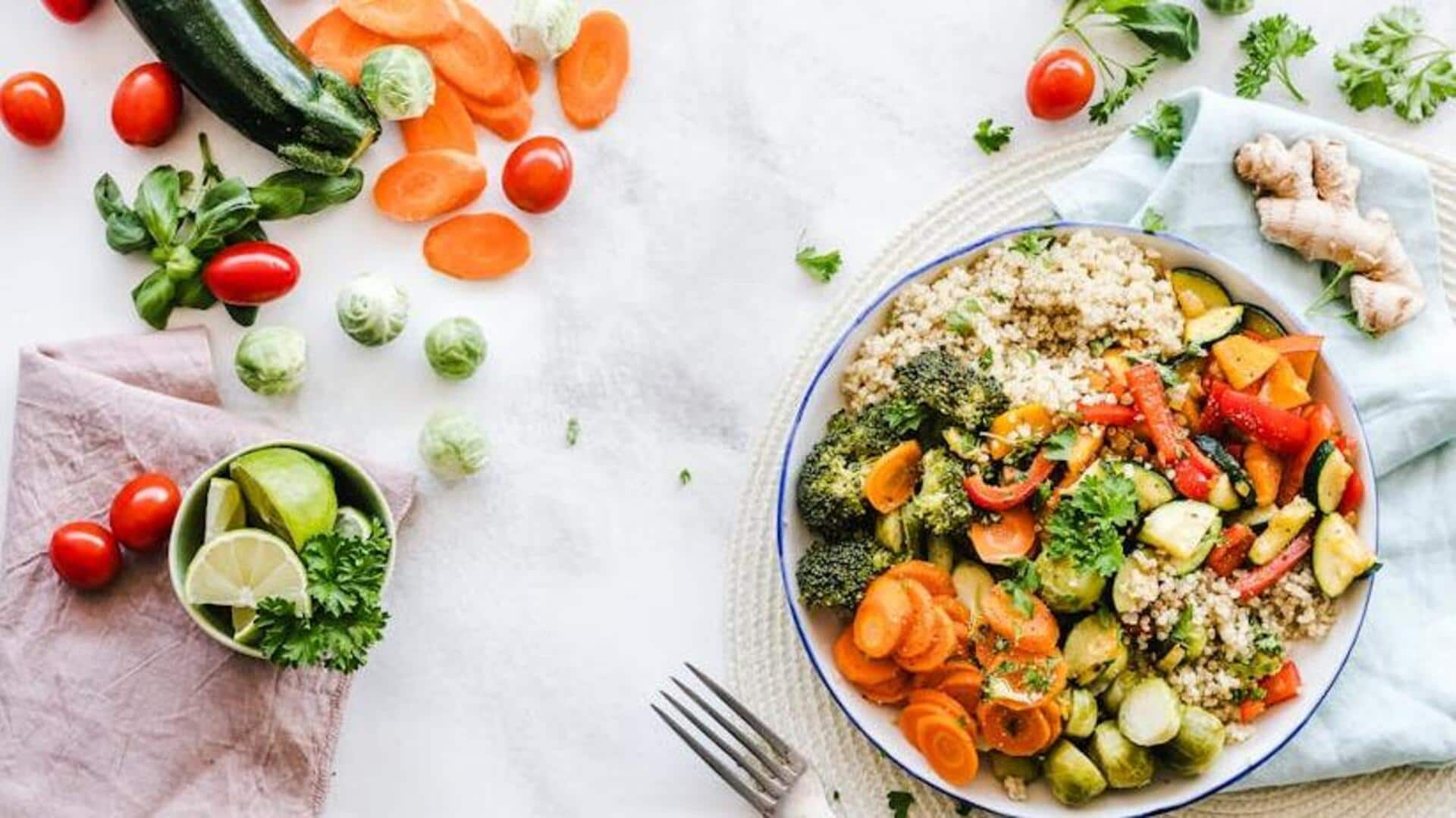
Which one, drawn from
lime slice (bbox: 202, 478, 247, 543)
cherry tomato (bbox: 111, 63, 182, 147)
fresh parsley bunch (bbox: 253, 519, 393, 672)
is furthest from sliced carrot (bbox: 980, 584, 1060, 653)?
cherry tomato (bbox: 111, 63, 182, 147)

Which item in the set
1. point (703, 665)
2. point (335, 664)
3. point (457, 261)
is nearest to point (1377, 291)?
point (703, 665)

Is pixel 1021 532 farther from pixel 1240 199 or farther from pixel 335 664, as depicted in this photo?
pixel 335 664

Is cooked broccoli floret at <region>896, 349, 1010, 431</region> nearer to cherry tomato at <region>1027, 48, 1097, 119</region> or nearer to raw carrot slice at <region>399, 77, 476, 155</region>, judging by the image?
cherry tomato at <region>1027, 48, 1097, 119</region>

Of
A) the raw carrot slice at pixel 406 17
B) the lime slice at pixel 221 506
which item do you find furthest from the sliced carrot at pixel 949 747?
the raw carrot slice at pixel 406 17

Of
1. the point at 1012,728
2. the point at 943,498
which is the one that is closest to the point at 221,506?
A: the point at 943,498

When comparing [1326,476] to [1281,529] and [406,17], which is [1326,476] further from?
[406,17]

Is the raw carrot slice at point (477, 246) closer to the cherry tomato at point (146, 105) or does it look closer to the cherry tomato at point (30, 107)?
the cherry tomato at point (146, 105)
